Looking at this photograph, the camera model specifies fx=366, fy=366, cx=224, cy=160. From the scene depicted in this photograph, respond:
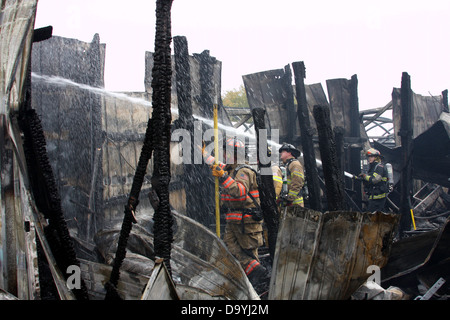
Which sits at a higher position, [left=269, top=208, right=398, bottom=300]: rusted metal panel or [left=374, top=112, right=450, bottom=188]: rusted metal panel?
[left=374, top=112, right=450, bottom=188]: rusted metal panel

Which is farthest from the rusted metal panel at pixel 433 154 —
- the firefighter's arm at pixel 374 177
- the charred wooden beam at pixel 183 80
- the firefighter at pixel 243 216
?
the charred wooden beam at pixel 183 80

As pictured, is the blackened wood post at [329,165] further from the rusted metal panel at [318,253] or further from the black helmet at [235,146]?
the black helmet at [235,146]

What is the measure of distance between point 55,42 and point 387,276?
5.83 meters

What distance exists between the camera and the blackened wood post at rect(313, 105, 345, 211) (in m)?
4.04

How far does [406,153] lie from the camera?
25.0 feet

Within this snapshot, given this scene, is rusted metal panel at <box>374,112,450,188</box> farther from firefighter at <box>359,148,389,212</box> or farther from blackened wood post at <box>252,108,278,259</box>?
blackened wood post at <box>252,108,278,259</box>

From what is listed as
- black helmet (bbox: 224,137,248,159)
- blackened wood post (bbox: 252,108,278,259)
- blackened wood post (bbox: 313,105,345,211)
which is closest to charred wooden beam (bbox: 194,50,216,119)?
black helmet (bbox: 224,137,248,159)

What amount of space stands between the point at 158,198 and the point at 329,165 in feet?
7.37

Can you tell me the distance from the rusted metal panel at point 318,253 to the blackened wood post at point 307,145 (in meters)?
3.39

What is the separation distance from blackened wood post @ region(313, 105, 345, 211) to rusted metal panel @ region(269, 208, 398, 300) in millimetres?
1317

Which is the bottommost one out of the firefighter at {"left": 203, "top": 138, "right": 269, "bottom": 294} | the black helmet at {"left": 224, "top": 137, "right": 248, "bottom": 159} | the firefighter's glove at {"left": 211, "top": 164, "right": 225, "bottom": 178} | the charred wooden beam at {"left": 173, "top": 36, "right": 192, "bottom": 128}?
the firefighter at {"left": 203, "top": 138, "right": 269, "bottom": 294}

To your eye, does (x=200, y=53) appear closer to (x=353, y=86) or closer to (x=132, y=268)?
(x=353, y=86)

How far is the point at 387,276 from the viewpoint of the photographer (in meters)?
3.60
